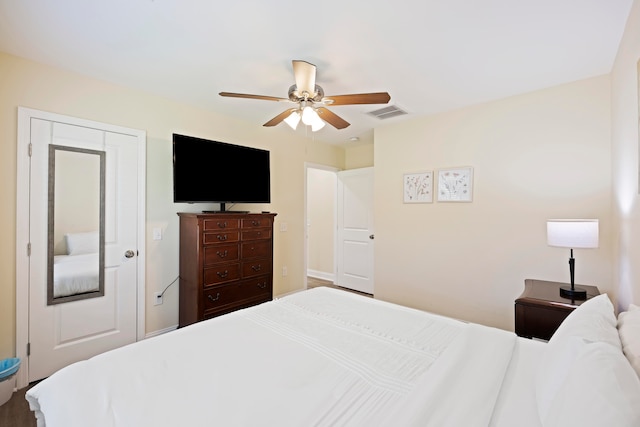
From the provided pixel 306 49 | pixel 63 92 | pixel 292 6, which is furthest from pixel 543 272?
pixel 63 92

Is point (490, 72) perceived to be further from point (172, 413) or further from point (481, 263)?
point (172, 413)

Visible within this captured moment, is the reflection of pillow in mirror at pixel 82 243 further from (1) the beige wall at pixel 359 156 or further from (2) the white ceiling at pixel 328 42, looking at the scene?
(1) the beige wall at pixel 359 156

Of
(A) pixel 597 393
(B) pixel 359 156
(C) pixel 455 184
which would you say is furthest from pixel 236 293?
(B) pixel 359 156

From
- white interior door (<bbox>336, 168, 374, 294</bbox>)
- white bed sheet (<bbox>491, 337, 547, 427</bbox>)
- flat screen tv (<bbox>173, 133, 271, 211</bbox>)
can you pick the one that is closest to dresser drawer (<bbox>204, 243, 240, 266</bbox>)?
flat screen tv (<bbox>173, 133, 271, 211</bbox>)

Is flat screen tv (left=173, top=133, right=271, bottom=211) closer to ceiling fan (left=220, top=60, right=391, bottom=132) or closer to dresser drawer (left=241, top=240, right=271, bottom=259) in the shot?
dresser drawer (left=241, top=240, right=271, bottom=259)

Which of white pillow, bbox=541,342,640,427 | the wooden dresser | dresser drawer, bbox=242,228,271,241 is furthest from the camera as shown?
dresser drawer, bbox=242,228,271,241

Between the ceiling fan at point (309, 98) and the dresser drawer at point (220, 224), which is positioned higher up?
the ceiling fan at point (309, 98)

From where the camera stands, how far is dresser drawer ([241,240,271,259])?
3.21m

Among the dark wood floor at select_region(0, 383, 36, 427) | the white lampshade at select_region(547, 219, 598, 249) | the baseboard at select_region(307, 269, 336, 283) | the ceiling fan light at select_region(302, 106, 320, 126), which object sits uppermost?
the ceiling fan light at select_region(302, 106, 320, 126)

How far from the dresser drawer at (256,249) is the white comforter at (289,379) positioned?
1.53m

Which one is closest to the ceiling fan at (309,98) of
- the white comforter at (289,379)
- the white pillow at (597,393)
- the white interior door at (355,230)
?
the white comforter at (289,379)

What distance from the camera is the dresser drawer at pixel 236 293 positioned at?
9.57 ft

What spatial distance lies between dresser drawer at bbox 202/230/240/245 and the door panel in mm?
699

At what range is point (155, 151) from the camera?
120 inches
